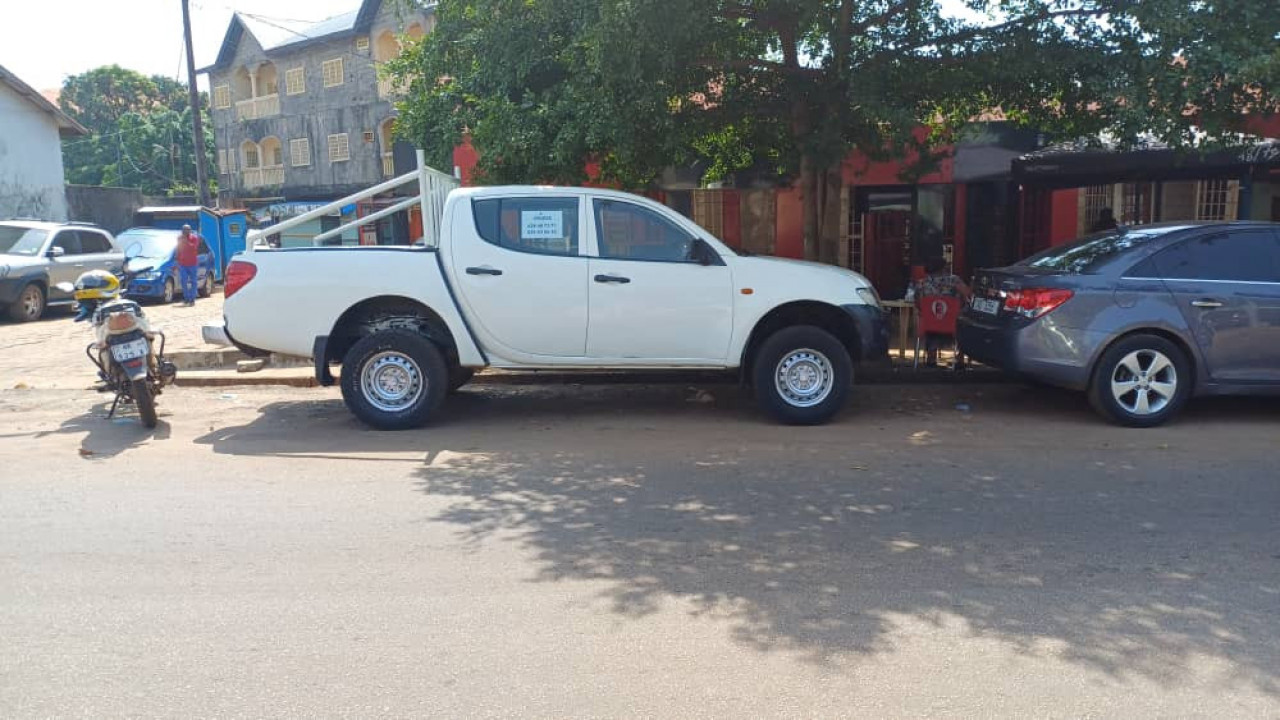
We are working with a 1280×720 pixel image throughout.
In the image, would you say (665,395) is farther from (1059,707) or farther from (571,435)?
(1059,707)

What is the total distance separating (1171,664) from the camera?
142 inches

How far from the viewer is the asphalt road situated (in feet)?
11.4

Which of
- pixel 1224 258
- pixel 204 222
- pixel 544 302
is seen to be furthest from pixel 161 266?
pixel 1224 258

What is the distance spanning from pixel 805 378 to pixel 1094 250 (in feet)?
8.66

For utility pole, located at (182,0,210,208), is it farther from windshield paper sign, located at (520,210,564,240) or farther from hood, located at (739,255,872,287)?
hood, located at (739,255,872,287)

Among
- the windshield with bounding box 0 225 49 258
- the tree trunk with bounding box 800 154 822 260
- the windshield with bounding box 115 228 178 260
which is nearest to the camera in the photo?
the tree trunk with bounding box 800 154 822 260

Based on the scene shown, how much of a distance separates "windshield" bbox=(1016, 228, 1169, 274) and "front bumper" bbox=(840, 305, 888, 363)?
5.09 feet

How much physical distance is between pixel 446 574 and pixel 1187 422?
6312 mm

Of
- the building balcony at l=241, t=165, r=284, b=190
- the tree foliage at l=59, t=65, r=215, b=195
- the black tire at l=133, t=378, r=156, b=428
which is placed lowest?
the black tire at l=133, t=378, r=156, b=428

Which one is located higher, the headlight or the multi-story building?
the multi-story building

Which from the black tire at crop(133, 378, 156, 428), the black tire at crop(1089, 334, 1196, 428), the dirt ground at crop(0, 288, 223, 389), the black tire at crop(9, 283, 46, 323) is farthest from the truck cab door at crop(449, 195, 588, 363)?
the black tire at crop(9, 283, 46, 323)

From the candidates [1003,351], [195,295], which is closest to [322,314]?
[1003,351]

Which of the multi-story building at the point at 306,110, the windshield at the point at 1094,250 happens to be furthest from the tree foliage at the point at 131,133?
the windshield at the point at 1094,250

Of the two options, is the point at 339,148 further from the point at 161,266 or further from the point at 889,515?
the point at 889,515
